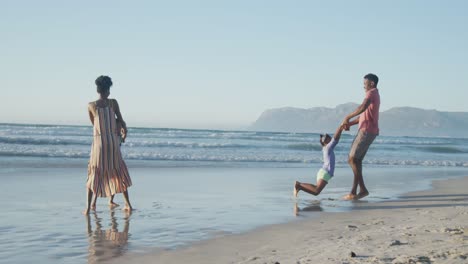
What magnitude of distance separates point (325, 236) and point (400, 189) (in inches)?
219

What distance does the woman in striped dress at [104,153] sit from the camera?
6.72m

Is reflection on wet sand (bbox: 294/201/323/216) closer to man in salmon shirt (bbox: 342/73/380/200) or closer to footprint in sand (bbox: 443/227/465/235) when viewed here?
man in salmon shirt (bbox: 342/73/380/200)

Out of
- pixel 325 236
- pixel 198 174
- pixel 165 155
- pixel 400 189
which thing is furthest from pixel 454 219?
pixel 165 155

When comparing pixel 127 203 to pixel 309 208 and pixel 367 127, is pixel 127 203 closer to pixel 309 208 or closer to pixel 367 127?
pixel 309 208

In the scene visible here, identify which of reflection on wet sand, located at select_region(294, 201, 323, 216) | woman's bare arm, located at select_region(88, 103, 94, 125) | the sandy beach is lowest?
reflection on wet sand, located at select_region(294, 201, 323, 216)

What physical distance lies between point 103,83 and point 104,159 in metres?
0.97

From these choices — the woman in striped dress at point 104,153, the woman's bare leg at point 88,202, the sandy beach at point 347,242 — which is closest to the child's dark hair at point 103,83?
the woman in striped dress at point 104,153

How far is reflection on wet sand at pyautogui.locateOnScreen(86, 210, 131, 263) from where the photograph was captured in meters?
4.39

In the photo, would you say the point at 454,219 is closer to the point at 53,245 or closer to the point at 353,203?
the point at 353,203

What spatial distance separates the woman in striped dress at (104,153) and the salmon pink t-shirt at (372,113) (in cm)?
390

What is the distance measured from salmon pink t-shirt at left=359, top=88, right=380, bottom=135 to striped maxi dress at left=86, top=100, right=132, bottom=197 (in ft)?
12.9

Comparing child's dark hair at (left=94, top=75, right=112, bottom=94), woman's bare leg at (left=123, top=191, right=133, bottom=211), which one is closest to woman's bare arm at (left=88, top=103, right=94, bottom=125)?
child's dark hair at (left=94, top=75, right=112, bottom=94)

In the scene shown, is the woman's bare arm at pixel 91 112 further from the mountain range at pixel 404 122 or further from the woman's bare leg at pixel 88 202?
the mountain range at pixel 404 122

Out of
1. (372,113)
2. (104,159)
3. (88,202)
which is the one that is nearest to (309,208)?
(372,113)
